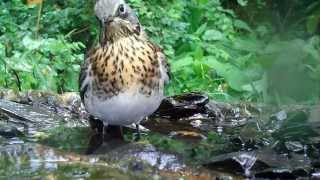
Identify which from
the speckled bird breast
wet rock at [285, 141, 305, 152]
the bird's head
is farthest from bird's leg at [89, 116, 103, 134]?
wet rock at [285, 141, 305, 152]

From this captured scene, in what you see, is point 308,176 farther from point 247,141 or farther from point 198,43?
point 198,43

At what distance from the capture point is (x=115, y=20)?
4.86m

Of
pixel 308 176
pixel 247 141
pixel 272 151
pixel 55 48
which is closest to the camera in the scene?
pixel 308 176

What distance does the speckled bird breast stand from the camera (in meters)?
5.00

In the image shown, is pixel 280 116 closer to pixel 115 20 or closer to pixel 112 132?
pixel 112 132

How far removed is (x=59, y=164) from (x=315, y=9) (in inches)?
70.2

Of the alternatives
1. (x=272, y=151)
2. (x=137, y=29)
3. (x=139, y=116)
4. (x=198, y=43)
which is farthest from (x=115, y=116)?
(x=198, y=43)

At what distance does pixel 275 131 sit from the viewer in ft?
17.5

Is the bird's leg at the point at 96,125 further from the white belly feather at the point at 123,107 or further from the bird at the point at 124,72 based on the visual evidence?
the bird at the point at 124,72

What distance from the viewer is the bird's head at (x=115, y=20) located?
15.5 feet

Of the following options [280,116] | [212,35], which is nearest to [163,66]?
[280,116]

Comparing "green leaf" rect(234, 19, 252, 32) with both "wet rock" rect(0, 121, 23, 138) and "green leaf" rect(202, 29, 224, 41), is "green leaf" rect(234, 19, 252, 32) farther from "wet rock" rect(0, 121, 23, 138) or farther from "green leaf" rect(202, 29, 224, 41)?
"wet rock" rect(0, 121, 23, 138)

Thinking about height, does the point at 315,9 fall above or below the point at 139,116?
above

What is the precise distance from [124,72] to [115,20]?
344mm
